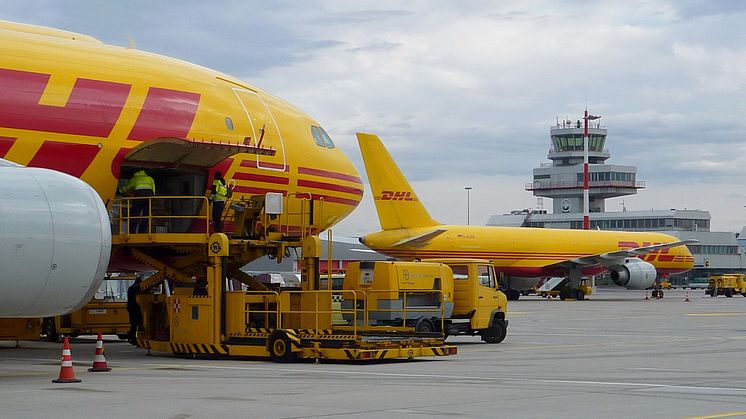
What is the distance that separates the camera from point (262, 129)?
24.0 metres

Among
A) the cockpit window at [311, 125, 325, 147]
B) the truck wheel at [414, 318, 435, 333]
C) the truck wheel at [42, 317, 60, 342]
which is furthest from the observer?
the truck wheel at [42, 317, 60, 342]

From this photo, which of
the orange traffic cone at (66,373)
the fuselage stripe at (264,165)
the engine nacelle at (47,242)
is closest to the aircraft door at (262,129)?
the fuselage stripe at (264,165)

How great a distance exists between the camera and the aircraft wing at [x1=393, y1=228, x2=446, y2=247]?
5609cm

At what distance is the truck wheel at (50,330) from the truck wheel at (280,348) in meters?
8.59

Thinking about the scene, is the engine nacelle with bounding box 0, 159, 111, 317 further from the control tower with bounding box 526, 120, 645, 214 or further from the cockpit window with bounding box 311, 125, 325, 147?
the control tower with bounding box 526, 120, 645, 214

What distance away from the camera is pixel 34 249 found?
15.0 metres

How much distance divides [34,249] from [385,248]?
41.9 meters

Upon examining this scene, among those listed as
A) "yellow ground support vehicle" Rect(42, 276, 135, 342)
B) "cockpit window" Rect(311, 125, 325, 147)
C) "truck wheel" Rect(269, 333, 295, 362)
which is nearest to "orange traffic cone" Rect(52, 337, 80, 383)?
"truck wheel" Rect(269, 333, 295, 362)

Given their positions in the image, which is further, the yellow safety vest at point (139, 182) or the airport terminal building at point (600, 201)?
the airport terminal building at point (600, 201)

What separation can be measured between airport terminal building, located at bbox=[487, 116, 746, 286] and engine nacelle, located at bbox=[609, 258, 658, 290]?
56888mm

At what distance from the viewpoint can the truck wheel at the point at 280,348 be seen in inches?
801

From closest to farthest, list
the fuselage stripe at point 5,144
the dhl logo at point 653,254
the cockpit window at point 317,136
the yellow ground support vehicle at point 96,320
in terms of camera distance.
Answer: the fuselage stripe at point 5,144, the yellow ground support vehicle at point 96,320, the cockpit window at point 317,136, the dhl logo at point 653,254

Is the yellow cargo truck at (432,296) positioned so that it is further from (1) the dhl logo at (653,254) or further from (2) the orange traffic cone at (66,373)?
(1) the dhl logo at (653,254)

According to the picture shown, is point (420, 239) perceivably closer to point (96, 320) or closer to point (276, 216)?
point (96, 320)
